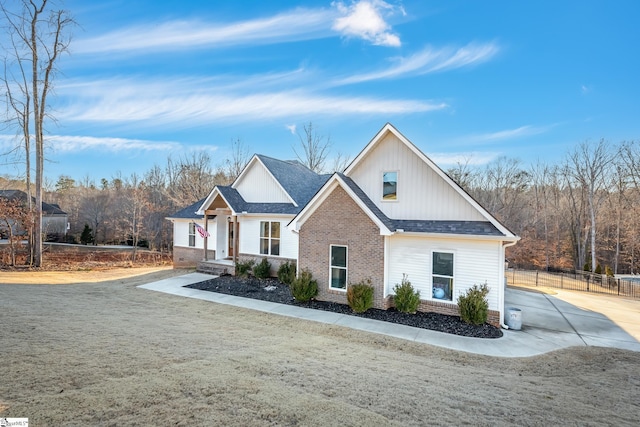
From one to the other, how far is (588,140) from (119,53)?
42.9 metres

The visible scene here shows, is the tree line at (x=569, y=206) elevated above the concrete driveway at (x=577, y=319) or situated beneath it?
elevated above

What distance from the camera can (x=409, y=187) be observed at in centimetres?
1208

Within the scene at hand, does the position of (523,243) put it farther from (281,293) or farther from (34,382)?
(34,382)

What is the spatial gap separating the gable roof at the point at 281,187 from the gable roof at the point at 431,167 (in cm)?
540

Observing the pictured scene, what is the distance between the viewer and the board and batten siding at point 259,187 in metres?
18.2

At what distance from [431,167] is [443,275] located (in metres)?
4.03

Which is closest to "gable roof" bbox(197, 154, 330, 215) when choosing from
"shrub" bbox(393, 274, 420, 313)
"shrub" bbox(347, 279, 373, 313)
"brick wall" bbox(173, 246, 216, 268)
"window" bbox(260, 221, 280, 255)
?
"window" bbox(260, 221, 280, 255)

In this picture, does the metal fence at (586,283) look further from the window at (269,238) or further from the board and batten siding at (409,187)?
the window at (269,238)

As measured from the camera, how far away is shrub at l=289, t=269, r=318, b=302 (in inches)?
493

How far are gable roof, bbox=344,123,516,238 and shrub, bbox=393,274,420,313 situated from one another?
359 cm

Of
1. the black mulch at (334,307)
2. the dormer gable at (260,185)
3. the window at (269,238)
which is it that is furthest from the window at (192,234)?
the window at (269,238)

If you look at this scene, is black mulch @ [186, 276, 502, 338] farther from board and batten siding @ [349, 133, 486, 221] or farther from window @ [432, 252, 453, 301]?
board and batten siding @ [349, 133, 486, 221]

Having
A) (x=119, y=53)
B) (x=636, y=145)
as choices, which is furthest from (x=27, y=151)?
(x=636, y=145)

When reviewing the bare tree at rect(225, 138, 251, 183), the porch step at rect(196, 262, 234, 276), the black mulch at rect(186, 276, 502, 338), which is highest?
the bare tree at rect(225, 138, 251, 183)
